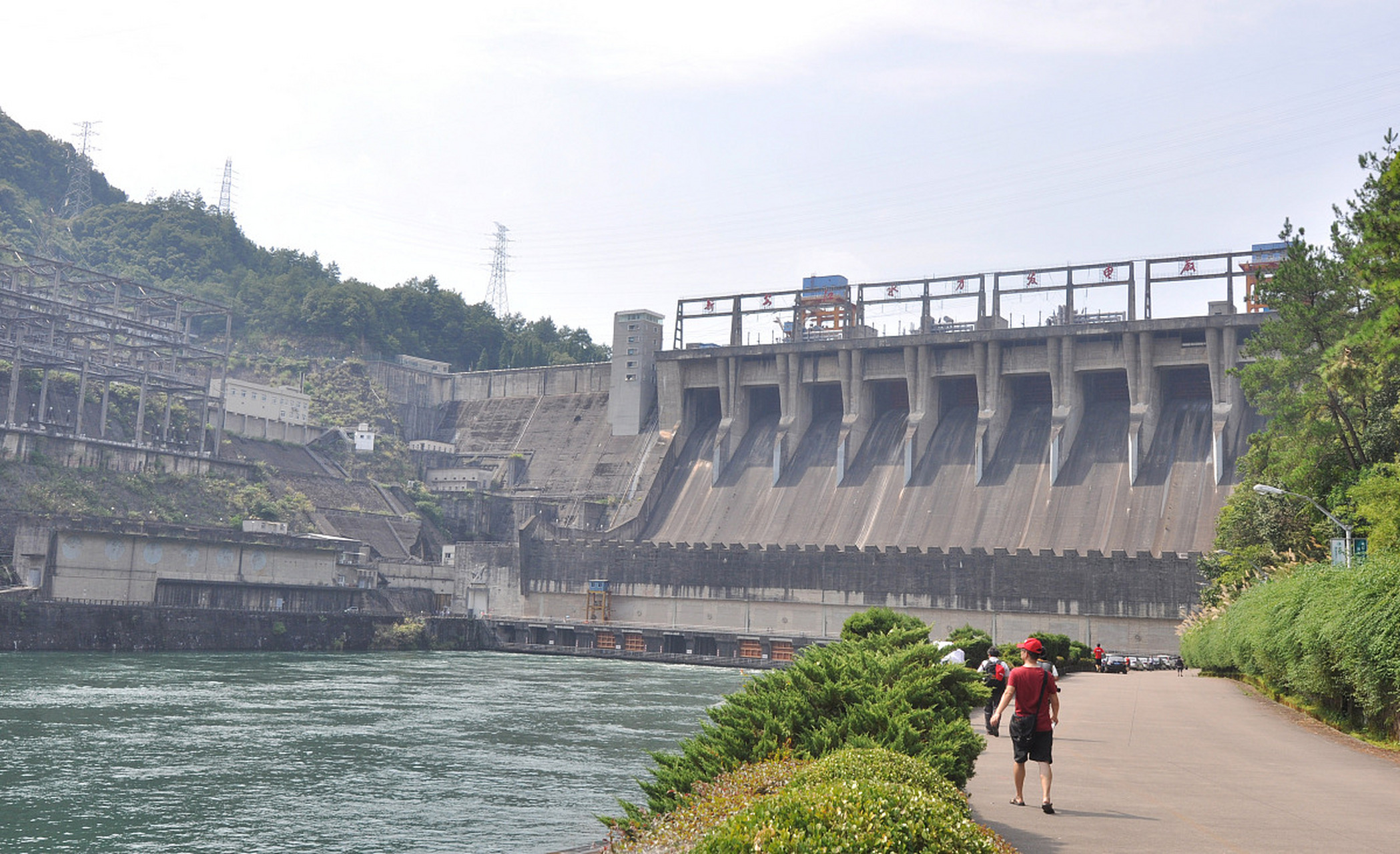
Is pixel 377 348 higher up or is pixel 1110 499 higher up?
pixel 377 348

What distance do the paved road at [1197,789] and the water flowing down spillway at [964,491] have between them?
154 ft

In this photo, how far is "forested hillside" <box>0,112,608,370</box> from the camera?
5197 inches

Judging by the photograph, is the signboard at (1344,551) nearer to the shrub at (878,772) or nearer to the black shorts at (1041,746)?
the black shorts at (1041,746)

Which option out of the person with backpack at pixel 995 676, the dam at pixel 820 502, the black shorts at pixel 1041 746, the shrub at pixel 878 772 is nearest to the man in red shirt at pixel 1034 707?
the black shorts at pixel 1041 746

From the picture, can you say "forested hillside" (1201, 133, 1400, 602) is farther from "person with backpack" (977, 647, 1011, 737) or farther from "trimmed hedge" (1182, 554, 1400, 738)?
"person with backpack" (977, 647, 1011, 737)

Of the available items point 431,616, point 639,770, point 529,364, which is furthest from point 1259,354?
point 529,364

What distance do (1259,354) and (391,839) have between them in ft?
155

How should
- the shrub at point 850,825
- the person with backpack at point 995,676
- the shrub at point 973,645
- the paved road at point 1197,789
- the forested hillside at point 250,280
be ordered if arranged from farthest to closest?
1. the forested hillside at point 250,280
2. the shrub at point 973,645
3. the person with backpack at point 995,676
4. the paved road at point 1197,789
5. the shrub at point 850,825

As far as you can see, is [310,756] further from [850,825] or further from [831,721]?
[850,825]

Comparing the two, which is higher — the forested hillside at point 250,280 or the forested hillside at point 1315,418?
the forested hillside at point 250,280

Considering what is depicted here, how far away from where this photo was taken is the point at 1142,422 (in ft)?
257

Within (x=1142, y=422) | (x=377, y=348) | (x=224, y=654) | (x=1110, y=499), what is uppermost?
(x=377, y=348)

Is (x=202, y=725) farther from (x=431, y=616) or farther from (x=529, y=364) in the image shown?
(x=529, y=364)

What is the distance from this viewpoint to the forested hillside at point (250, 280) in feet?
433
